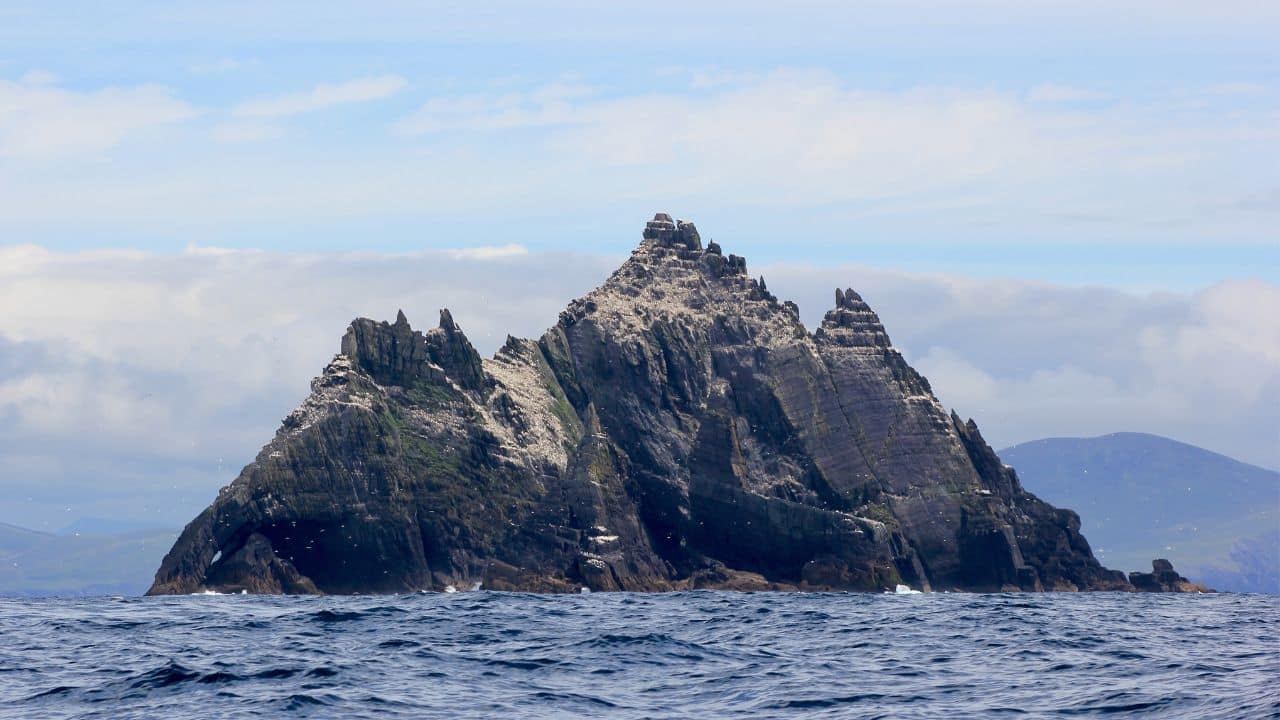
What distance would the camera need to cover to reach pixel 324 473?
167 metres

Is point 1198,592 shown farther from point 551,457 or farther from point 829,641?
point 829,641

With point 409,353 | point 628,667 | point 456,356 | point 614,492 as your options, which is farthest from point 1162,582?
point 628,667

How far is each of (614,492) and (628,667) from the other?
406 ft

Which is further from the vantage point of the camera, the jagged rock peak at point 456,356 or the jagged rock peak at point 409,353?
the jagged rock peak at point 456,356

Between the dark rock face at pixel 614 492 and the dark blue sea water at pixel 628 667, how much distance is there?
262ft

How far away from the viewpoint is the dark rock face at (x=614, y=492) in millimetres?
165625

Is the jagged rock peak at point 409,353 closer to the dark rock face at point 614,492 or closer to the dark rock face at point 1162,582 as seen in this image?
the dark rock face at point 614,492

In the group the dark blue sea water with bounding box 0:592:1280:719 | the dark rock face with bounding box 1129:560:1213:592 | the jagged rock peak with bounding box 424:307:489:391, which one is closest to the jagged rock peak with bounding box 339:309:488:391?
the jagged rock peak with bounding box 424:307:489:391

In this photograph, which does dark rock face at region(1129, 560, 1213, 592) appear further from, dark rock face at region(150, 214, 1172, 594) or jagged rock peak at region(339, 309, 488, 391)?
Result: jagged rock peak at region(339, 309, 488, 391)

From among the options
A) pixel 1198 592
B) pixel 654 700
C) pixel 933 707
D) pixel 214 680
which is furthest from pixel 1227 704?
pixel 1198 592

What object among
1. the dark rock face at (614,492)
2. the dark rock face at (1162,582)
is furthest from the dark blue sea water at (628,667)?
the dark rock face at (1162,582)

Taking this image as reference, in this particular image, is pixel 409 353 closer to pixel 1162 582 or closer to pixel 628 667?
pixel 1162 582

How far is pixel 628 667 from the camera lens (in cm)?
5597

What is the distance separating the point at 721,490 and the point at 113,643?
120377 millimetres
